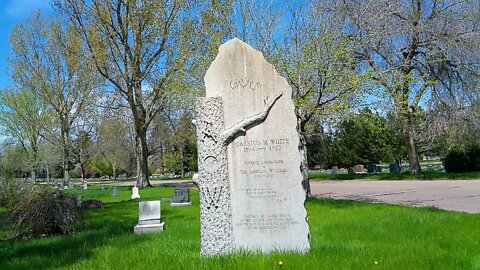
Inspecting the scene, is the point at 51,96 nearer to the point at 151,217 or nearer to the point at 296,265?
the point at 151,217

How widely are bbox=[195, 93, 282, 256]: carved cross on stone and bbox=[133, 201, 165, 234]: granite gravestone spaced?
3.67 m

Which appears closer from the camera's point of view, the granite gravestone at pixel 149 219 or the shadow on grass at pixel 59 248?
the shadow on grass at pixel 59 248

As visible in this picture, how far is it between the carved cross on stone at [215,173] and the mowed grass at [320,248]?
1.34 feet

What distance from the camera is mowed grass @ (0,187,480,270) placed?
546cm

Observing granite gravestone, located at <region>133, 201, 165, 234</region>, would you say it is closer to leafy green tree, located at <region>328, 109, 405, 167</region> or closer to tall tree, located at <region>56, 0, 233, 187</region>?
tall tree, located at <region>56, 0, 233, 187</region>

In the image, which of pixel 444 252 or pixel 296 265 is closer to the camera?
pixel 296 265

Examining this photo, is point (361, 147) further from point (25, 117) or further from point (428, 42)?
point (25, 117)

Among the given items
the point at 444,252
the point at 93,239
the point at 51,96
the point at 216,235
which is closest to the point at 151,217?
the point at 93,239

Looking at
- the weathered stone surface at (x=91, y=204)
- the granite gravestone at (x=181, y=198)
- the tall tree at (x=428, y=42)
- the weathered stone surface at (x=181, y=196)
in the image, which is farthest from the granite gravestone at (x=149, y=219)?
the tall tree at (x=428, y=42)

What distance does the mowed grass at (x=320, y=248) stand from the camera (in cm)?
546

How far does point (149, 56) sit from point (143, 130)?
5.62 meters

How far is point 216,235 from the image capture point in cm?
632

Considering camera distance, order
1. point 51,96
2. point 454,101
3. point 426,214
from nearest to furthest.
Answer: point 426,214, point 454,101, point 51,96

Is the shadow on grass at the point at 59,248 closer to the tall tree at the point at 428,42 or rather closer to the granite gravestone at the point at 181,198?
the granite gravestone at the point at 181,198
